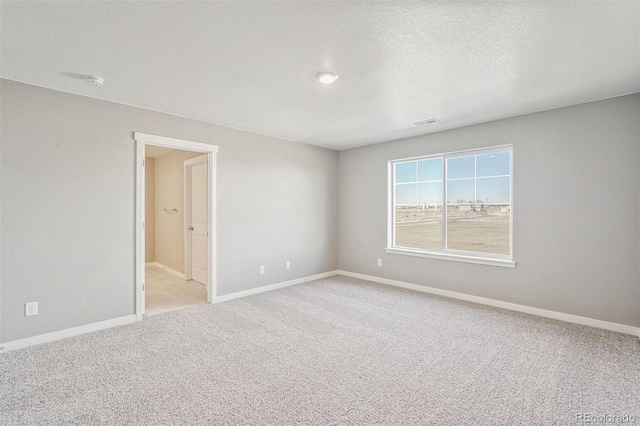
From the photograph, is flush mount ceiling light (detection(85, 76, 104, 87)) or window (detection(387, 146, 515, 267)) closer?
flush mount ceiling light (detection(85, 76, 104, 87))

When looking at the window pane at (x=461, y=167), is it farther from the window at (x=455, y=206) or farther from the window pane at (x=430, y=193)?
the window pane at (x=430, y=193)

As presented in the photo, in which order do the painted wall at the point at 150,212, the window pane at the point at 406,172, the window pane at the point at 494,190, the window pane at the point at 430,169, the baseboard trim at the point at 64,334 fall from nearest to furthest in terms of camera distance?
the baseboard trim at the point at 64,334, the window pane at the point at 494,190, the window pane at the point at 430,169, the window pane at the point at 406,172, the painted wall at the point at 150,212

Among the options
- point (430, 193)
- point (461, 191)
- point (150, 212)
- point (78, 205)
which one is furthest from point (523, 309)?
point (150, 212)

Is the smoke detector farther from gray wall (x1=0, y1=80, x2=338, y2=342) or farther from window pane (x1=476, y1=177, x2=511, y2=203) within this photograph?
window pane (x1=476, y1=177, x2=511, y2=203)

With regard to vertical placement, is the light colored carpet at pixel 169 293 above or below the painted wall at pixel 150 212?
below

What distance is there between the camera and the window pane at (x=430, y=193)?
15.5ft

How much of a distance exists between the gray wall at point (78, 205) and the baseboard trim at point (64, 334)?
45mm

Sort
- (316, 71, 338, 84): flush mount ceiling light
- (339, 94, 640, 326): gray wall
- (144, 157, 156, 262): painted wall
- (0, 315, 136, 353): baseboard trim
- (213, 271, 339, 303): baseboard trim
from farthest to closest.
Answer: (144, 157, 156, 262): painted wall
(213, 271, 339, 303): baseboard trim
(339, 94, 640, 326): gray wall
(0, 315, 136, 353): baseboard trim
(316, 71, 338, 84): flush mount ceiling light

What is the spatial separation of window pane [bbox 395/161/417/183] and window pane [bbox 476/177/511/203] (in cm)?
107

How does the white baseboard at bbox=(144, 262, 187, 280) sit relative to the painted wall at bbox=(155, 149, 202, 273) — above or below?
below

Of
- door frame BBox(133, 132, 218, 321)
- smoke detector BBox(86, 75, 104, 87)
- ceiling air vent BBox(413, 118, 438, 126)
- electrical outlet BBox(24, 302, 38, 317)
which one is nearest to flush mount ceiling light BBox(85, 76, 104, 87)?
smoke detector BBox(86, 75, 104, 87)

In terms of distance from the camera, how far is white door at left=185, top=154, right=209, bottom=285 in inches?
202

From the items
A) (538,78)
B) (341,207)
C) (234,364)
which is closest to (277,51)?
(538,78)

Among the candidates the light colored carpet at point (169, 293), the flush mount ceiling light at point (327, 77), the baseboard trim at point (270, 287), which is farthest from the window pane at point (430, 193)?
the light colored carpet at point (169, 293)
